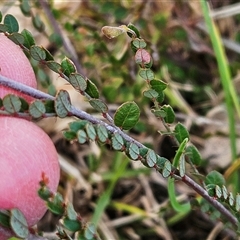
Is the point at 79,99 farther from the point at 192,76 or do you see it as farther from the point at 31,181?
the point at 31,181

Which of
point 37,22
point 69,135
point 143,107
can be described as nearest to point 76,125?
point 69,135

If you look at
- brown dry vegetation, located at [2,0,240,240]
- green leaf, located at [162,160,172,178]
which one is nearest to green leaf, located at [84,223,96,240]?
green leaf, located at [162,160,172,178]

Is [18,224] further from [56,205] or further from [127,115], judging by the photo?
[127,115]

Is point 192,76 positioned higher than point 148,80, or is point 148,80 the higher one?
point 148,80

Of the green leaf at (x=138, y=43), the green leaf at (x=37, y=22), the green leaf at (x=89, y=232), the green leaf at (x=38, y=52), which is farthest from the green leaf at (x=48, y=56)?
the green leaf at (x=37, y=22)

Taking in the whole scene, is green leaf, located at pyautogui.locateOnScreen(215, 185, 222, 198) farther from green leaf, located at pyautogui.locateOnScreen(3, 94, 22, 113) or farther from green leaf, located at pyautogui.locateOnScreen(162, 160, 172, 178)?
green leaf, located at pyautogui.locateOnScreen(3, 94, 22, 113)

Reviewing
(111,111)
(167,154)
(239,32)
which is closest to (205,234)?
(167,154)
